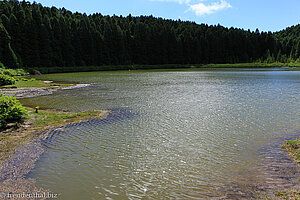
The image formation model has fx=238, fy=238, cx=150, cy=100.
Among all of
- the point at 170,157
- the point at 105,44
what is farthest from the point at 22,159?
the point at 105,44

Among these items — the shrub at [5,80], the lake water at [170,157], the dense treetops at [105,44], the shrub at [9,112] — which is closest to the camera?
the lake water at [170,157]

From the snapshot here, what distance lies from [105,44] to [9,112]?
10411cm

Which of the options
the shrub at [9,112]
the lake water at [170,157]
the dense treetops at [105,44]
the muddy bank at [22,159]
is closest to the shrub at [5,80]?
the shrub at [9,112]

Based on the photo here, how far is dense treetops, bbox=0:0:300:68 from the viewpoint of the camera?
3440 inches

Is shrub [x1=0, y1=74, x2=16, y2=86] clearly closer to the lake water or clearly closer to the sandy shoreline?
the sandy shoreline

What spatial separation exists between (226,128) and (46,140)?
8653 mm

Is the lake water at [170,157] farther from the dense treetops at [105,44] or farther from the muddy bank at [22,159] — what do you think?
the dense treetops at [105,44]

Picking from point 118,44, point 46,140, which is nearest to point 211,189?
point 46,140

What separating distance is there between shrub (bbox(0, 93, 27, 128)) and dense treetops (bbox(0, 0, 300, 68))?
7358 centimetres

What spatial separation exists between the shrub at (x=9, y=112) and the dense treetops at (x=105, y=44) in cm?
7358

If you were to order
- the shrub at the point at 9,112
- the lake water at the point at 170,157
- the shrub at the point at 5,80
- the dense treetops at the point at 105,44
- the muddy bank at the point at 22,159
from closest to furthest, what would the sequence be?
the muddy bank at the point at 22,159, the lake water at the point at 170,157, the shrub at the point at 9,112, the shrub at the point at 5,80, the dense treetops at the point at 105,44

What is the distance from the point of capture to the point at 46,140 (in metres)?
10.5

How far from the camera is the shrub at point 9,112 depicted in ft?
39.2

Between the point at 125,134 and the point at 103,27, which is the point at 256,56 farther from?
the point at 125,134
